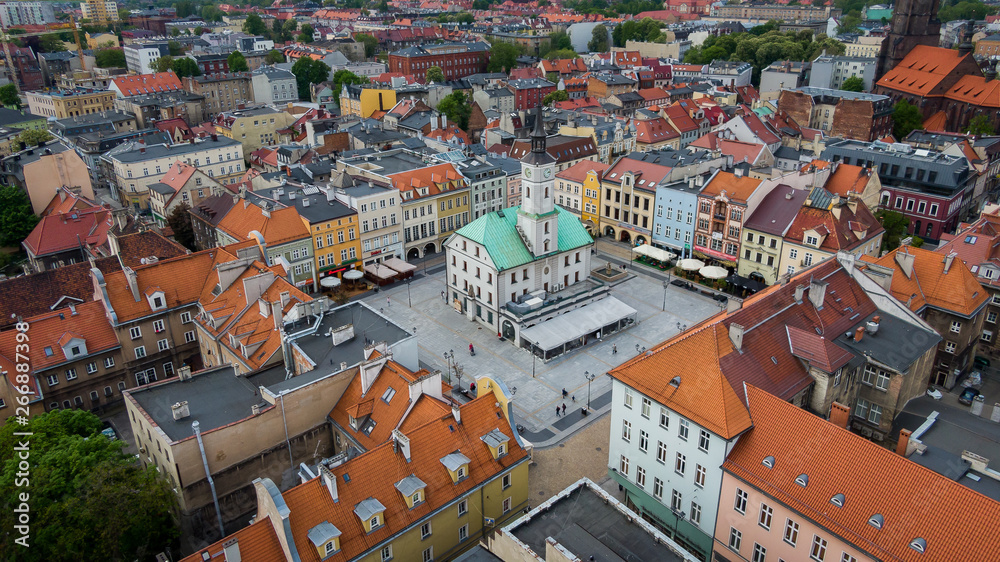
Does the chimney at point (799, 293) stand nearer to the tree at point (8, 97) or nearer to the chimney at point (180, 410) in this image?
the chimney at point (180, 410)

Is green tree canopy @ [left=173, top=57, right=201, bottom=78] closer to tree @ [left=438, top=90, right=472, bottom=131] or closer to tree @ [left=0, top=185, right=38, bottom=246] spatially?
tree @ [left=438, top=90, right=472, bottom=131]

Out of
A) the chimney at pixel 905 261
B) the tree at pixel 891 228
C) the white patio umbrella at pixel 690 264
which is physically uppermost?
the chimney at pixel 905 261

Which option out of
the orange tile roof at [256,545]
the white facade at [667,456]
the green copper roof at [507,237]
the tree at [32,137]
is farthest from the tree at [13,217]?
the white facade at [667,456]

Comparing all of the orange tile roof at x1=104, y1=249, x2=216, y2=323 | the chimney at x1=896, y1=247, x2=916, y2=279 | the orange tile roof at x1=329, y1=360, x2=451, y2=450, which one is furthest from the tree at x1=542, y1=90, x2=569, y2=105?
the orange tile roof at x1=329, y1=360, x2=451, y2=450

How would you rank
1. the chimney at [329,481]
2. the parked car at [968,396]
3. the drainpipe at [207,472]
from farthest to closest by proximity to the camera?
the parked car at [968,396] < the drainpipe at [207,472] < the chimney at [329,481]

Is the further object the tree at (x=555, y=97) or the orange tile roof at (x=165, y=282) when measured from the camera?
the tree at (x=555, y=97)

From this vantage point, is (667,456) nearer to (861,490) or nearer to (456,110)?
(861,490)

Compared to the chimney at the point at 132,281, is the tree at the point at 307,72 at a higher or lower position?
higher

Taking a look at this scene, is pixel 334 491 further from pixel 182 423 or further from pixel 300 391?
pixel 182 423
